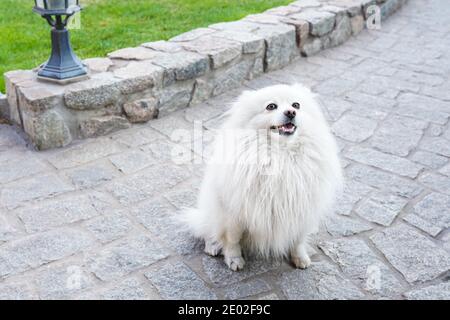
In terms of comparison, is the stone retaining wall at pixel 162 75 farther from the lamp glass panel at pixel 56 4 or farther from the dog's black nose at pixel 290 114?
the dog's black nose at pixel 290 114

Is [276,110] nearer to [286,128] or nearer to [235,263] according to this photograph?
[286,128]

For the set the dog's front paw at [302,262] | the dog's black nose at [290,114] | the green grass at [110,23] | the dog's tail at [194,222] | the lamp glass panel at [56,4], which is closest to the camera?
the dog's black nose at [290,114]

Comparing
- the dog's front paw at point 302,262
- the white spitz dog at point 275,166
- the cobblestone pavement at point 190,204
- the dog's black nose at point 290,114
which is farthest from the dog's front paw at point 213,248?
the dog's black nose at point 290,114

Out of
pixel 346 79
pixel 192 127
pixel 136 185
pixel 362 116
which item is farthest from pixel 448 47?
pixel 136 185

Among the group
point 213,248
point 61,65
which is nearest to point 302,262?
point 213,248

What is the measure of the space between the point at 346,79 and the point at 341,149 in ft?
5.05

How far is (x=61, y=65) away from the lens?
384cm

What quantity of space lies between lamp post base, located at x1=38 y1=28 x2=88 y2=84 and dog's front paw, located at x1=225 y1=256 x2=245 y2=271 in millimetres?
2051

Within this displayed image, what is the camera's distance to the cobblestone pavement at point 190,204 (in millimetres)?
2504

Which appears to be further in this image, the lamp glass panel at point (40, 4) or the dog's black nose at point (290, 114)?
the lamp glass panel at point (40, 4)

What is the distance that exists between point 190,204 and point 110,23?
11.7ft

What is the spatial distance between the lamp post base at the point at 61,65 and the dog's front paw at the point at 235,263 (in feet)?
6.73

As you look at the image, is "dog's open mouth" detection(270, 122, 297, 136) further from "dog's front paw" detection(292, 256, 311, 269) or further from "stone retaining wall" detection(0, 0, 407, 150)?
"stone retaining wall" detection(0, 0, 407, 150)
